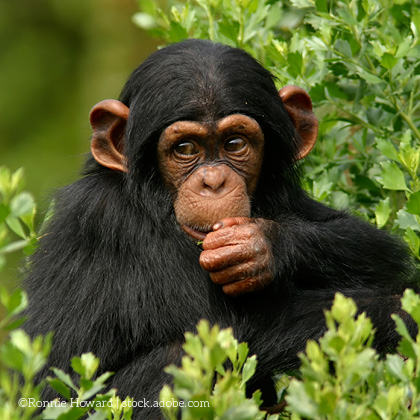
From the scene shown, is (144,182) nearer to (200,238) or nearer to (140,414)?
(200,238)

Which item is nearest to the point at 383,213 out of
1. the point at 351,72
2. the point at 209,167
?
the point at 351,72

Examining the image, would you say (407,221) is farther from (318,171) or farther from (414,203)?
(318,171)

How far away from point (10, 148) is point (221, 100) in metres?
11.6

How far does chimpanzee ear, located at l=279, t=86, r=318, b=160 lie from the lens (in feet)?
16.6

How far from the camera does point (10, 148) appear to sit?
50.7 ft

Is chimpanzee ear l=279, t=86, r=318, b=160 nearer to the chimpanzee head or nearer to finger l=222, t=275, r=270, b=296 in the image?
the chimpanzee head

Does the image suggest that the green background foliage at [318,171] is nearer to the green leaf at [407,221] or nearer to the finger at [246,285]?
the green leaf at [407,221]

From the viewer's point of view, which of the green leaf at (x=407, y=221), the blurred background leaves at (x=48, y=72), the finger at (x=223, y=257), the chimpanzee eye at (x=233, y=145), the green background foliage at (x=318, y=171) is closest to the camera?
the green background foliage at (x=318, y=171)

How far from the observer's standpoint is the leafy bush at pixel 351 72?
517cm

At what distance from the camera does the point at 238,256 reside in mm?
4098

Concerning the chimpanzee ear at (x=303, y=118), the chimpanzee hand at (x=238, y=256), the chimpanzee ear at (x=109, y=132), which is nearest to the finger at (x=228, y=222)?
the chimpanzee hand at (x=238, y=256)

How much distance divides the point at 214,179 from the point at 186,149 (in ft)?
1.00

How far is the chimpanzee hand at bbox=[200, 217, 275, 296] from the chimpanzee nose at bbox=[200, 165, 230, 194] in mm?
253

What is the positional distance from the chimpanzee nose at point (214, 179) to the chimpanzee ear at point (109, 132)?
1.78 ft
